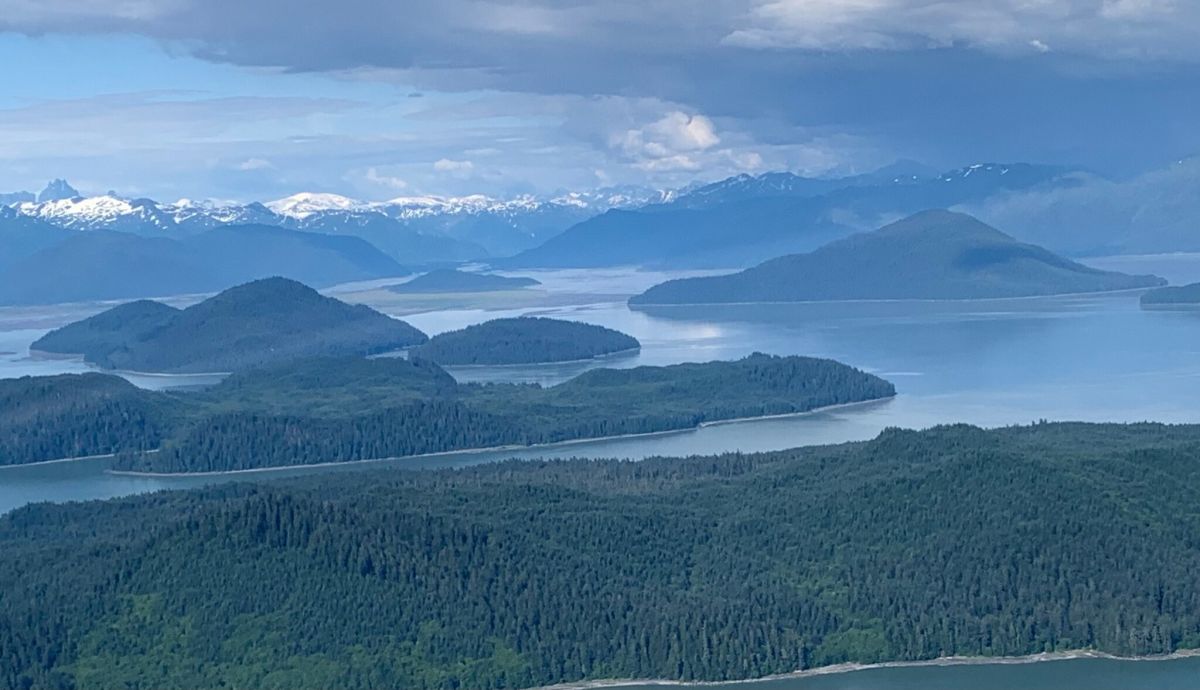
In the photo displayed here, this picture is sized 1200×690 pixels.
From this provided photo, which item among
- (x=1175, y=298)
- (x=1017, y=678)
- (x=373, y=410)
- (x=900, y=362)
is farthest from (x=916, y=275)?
(x=1017, y=678)

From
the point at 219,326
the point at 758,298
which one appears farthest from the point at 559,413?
the point at 758,298

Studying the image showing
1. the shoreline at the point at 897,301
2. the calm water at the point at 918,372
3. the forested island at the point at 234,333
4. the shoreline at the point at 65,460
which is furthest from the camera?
the shoreline at the point at 897,301

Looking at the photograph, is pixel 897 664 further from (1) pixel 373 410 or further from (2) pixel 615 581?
(1) pixel 373 410

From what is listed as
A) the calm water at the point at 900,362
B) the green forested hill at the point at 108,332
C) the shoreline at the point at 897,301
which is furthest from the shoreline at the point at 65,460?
the shoreline at the point at 897,301

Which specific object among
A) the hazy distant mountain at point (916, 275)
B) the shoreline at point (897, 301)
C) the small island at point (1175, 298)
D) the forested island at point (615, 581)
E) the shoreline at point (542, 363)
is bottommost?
the forested island at point (615, 581)

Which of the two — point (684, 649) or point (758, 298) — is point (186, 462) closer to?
point (684, 649)

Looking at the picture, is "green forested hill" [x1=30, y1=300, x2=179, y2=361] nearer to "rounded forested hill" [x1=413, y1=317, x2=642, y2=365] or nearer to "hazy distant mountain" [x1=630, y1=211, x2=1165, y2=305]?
"rounded forested hill" [x1=413, y1=317, x2=642, y2=365]

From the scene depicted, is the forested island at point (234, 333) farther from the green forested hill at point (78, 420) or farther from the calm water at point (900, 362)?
the green forested hill at point (78, 420)

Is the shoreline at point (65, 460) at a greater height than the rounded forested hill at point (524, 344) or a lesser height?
lesser
